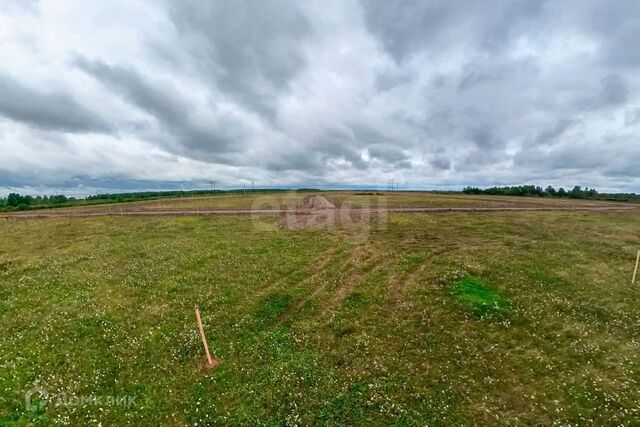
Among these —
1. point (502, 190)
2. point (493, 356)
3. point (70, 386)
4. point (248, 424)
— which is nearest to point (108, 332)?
point (70, 386)

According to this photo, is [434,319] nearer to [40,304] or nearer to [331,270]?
[331,270]

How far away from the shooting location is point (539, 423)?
397 inches

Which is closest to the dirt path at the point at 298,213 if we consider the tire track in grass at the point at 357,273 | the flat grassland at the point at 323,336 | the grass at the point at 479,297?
the tire track in grass at the point at 357,273

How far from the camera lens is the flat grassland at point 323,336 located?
Result: 10750 millimetres

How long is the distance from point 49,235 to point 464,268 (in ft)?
164

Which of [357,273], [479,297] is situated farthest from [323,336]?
[479,297]

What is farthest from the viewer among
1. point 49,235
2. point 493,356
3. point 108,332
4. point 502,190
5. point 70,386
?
point 502,190

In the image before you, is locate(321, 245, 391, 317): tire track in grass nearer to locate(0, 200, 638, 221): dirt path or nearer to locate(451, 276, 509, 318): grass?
locate(451, 276, 509, 318): grass

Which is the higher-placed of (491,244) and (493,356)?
(491,244)

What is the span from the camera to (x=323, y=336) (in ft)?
49.6

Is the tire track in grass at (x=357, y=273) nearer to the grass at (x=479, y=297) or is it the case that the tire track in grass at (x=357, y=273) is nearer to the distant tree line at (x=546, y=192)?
the grass at (x=479, y=297)

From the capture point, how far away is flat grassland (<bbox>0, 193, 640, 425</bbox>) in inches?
423

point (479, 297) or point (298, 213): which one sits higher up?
point (298, 213)

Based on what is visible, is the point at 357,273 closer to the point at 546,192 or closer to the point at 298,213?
the point at 298,213
